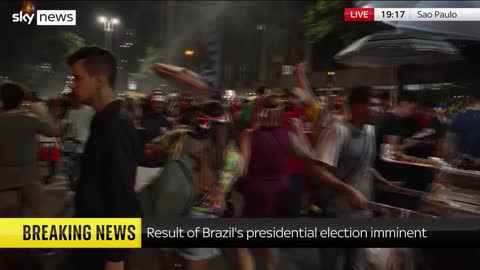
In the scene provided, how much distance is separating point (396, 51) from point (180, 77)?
804mm

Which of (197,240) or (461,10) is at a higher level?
(461,10)

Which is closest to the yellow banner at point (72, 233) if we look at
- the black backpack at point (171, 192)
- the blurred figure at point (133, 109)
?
the black backpack at point (171, 192)

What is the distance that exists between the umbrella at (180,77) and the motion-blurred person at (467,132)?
3.09 feet

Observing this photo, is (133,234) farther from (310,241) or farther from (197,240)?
(310,241)

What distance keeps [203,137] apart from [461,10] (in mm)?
1171

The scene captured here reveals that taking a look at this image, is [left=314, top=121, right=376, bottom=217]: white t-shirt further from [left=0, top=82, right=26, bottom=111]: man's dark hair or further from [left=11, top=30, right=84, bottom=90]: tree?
[left=0, top=82, right=26, bottom=111]: man's dark hair

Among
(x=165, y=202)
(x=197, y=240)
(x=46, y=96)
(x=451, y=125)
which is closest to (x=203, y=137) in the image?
(x=165, y=202)

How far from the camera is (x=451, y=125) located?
2.18 meters

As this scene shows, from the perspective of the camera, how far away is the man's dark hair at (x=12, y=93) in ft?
6.89

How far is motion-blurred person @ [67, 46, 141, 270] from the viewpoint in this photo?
6.63 feet

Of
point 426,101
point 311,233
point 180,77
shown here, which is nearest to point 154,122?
point 180,77

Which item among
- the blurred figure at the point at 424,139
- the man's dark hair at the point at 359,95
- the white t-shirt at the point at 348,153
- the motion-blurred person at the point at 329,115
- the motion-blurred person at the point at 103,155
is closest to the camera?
the motion-blurred person at the point at 103,155

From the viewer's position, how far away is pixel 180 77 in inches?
83.1

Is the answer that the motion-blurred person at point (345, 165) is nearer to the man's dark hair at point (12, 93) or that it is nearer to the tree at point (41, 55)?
the tree at point (41, 55)
